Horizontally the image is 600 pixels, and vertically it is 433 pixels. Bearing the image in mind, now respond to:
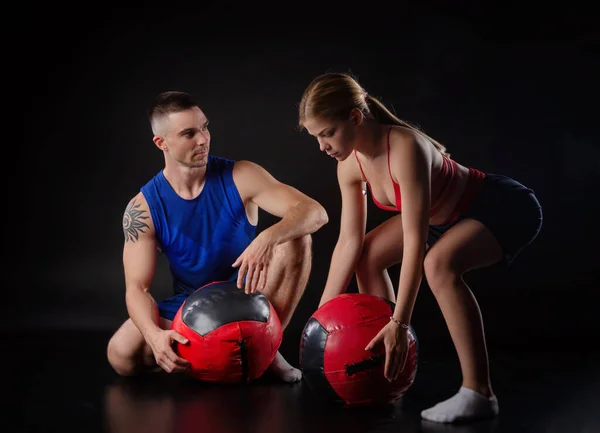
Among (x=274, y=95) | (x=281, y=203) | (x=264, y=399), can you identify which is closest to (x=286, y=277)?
(x=281, y=203)

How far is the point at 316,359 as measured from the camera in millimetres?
3461

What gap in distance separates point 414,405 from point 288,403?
56 cm

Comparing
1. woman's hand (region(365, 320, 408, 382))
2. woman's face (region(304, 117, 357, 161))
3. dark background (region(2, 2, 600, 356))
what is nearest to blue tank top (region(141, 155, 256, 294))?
woman's face (region(304, 117, 357, 161))

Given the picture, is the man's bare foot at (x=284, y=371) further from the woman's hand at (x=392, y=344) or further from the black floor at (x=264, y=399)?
the woman's hand at (x=392, y=344)

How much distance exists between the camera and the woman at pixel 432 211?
Result: 3295mm

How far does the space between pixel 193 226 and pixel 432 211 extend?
1.33m

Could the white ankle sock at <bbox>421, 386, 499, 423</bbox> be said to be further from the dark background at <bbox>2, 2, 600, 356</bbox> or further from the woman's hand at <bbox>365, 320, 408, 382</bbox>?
the dark background at <bbox>2, 2, 600, 356</bbox>

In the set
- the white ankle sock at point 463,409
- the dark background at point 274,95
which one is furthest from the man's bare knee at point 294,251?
the dark background at point 274,95

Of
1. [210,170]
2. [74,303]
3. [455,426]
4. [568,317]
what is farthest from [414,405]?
[74,303]

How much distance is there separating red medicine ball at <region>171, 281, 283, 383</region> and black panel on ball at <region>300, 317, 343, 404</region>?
1.00ft

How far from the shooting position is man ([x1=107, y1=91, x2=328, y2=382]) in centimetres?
416

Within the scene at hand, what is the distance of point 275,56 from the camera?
5918mm

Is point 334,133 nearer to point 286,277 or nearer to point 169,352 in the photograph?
point 286,277

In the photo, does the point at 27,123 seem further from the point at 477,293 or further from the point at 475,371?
the point at 475,371
